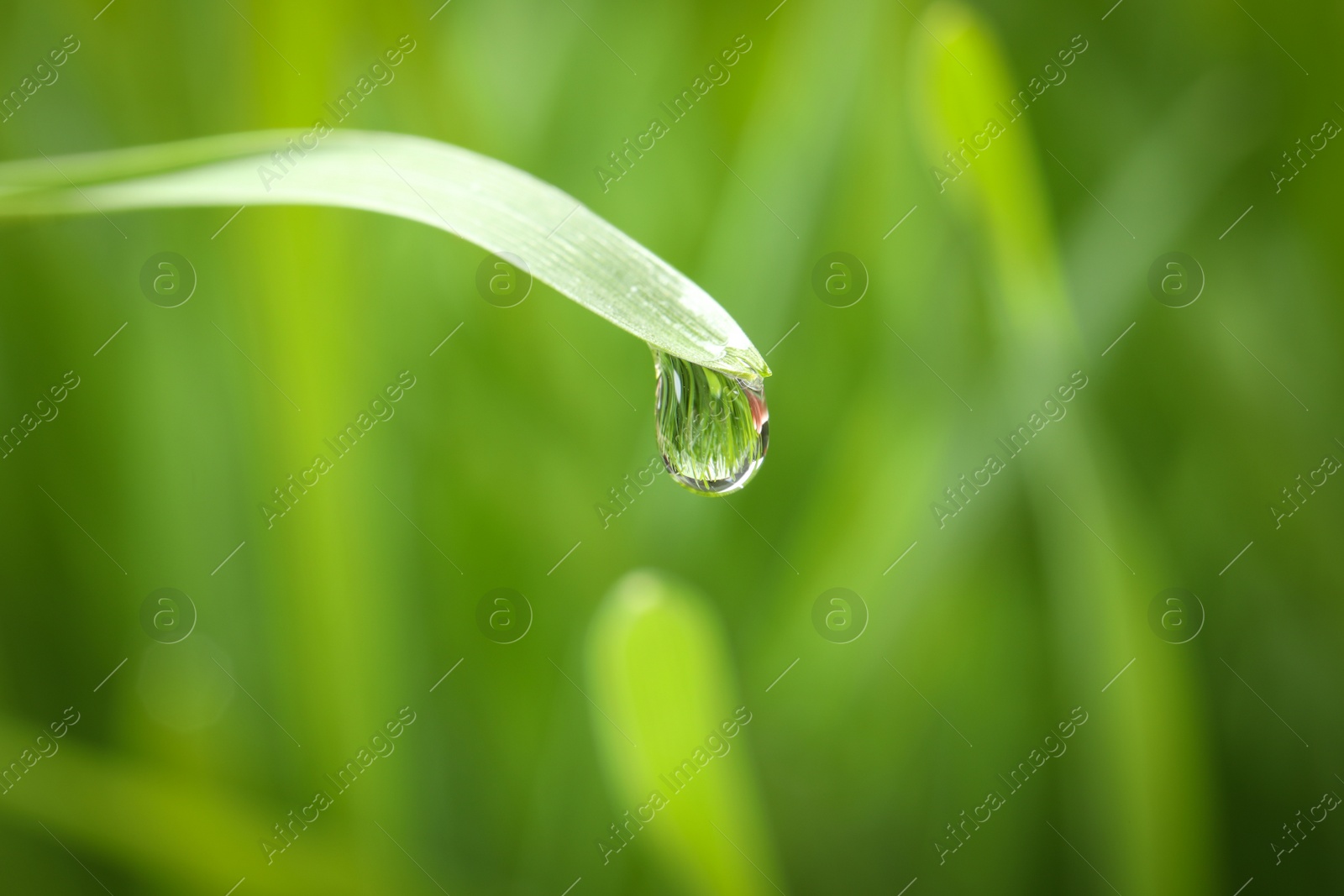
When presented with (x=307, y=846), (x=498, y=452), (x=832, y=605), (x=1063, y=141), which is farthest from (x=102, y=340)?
(x=1063, y=141)

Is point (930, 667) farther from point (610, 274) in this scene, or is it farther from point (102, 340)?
point (102, 340)

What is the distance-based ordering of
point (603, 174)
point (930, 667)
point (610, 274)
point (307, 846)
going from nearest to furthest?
point (610, 274) → point (307, 846) → point (930, 667) → point (603, 174)

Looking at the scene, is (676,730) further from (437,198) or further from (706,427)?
(437,198)

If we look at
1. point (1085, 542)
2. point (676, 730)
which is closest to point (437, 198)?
point (676, 730)

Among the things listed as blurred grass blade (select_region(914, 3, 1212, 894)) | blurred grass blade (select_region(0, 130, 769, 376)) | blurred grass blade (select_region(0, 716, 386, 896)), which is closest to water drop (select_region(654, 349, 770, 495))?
blurred grass blade (select_region(0, 130, 769, 376))

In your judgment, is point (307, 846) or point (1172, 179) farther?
point (1172, 179)

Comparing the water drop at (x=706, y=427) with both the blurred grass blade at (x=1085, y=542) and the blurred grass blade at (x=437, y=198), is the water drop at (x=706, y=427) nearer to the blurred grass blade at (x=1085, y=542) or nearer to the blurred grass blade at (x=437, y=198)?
the blurred grass blade at (x=437, y=198)

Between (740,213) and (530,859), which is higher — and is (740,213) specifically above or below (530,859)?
above
